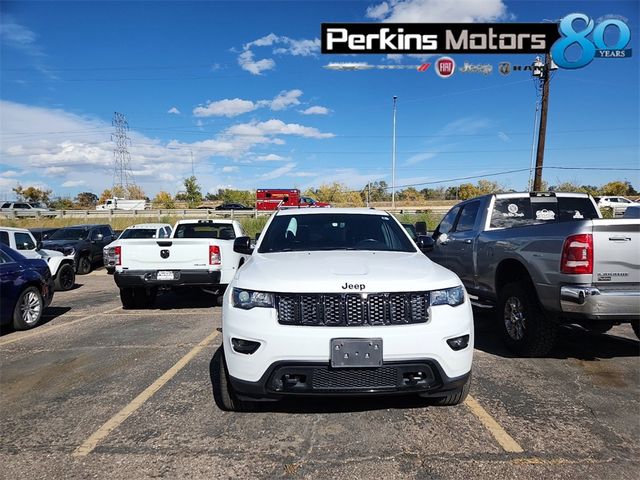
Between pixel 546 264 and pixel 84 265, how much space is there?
48.0 ft

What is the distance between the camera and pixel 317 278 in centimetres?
327

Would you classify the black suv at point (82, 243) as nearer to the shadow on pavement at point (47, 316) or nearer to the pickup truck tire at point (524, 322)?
the shadow on pavement at point (47, 316)

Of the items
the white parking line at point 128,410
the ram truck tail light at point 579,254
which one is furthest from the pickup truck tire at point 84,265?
the ram truck tail light at point 579,254

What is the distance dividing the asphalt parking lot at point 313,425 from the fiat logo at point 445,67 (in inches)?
584

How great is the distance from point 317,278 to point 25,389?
3238mm

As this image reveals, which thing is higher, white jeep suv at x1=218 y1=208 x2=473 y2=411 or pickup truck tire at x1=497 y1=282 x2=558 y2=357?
white jeep suv at x1=218 y1=208 x2=473 y2=411

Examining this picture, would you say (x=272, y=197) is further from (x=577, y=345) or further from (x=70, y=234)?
(x=577, y=345)

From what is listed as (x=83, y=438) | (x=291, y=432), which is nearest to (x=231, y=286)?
(x=291, y=432)

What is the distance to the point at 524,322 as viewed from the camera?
199 inches

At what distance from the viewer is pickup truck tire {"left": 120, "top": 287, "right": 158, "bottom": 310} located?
8695 mm

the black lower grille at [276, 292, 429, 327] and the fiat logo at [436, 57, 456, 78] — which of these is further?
the fiat logo at [436, 57, 456, 78]

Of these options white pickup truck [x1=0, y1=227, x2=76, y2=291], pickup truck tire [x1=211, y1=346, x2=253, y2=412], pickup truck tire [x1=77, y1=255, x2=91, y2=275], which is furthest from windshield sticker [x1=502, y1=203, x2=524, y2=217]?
pickup truck tire [x1=77, y1=255, x2=91, y2=275]

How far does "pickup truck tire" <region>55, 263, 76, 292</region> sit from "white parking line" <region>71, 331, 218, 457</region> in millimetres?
7791

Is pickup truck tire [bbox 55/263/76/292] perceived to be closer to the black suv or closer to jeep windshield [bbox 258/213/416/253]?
the black suv
